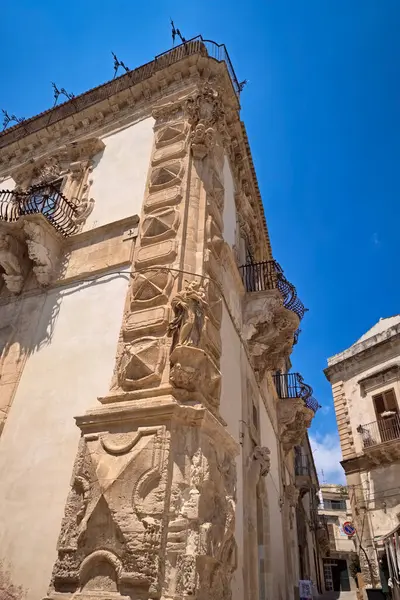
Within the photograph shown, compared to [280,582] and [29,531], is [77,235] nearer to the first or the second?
[29,531]

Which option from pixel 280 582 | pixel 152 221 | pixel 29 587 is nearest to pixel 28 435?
pixel 29 587

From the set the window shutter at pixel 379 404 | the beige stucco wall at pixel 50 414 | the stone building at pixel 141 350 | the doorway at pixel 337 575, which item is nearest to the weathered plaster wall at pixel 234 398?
the stone building at pixel 141 350

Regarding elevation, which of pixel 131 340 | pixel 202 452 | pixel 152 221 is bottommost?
pixel 202 452

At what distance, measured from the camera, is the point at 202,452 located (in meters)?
3.87

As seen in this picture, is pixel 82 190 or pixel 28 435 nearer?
pixel 28 435

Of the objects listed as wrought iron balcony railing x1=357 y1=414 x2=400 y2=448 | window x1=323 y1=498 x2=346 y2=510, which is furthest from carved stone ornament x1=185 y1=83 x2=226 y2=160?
window x1=323 y1=498 x2=346 y2=510

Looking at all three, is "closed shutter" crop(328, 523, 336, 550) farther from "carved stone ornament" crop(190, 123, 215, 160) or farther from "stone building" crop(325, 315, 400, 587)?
"carved stone ornament" crop(190, 123, 215, 160)

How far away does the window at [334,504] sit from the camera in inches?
1560

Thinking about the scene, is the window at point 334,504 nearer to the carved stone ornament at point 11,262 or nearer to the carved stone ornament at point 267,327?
the carved stone ornament at point 267,327

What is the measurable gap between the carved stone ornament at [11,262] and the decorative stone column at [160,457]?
2.53 metres

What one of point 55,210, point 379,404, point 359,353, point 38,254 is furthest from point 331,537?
point 38,254

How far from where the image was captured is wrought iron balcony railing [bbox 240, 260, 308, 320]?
27.6 ft

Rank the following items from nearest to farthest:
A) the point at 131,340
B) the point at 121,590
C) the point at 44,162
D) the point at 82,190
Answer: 1. the point at 121,590
2. the point at 131,340
3. the point at 82,190
4. the point at 44,162

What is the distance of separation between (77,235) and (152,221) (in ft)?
5.57
